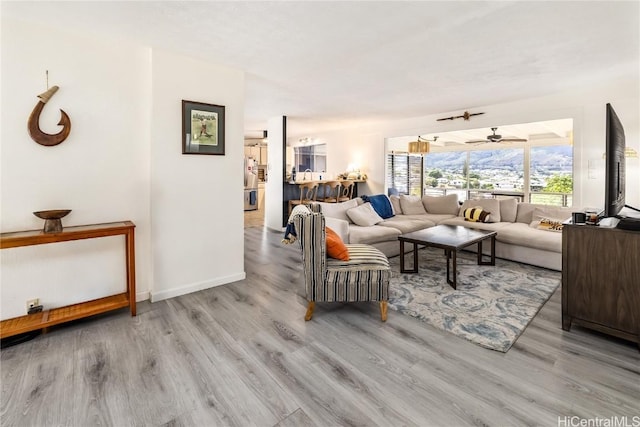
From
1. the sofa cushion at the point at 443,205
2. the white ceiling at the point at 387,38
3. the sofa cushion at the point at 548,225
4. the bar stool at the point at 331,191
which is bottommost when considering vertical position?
the sofa cushion at the point at 548,225

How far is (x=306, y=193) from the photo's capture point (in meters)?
6.85

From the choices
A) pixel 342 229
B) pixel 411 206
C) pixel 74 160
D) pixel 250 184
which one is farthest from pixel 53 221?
pixel 250 184

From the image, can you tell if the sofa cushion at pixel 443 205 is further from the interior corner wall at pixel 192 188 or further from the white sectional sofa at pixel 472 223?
the interior corner wall at pixel 192 188

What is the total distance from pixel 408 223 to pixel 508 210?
1.68m

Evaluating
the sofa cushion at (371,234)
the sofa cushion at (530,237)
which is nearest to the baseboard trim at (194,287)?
the sofa cushion at (371,234)

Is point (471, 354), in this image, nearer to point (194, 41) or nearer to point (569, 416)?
point (569, 416)

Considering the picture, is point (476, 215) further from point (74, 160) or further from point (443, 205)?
point (74, 160)

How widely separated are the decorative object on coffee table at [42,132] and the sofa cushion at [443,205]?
5457 millimetres

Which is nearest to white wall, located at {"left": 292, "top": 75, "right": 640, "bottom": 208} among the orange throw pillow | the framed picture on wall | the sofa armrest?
the sofa armrest

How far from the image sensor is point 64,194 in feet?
8.46

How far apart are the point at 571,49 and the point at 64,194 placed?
4787 millimetres

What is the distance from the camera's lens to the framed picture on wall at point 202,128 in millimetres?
3104

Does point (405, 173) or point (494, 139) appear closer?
point (494, 139)

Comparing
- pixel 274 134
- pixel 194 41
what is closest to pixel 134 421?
pixel 194 41
